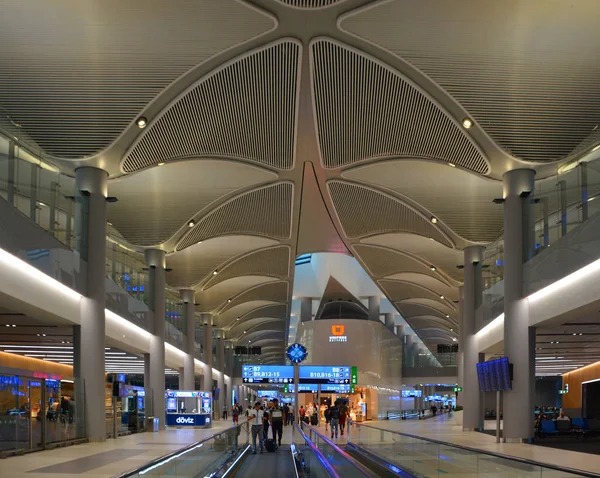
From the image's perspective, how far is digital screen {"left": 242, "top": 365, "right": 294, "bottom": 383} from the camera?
39.7 metres

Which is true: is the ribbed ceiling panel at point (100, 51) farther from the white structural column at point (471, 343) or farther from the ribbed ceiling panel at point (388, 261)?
the ribbed ceiling panel at point (388, 261)

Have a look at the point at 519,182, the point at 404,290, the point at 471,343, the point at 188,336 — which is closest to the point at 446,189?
the point at 519,182

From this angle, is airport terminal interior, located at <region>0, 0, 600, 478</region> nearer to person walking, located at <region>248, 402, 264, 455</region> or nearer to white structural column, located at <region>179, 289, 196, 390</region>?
person walking, located at <region>248, 402, 264, 455</region>

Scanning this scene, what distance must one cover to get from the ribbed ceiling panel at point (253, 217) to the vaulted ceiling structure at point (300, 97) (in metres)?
0.18

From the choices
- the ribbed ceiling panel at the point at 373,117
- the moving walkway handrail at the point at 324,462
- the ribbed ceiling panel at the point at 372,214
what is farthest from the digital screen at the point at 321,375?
the moving walkway handrail at the point at 324,462

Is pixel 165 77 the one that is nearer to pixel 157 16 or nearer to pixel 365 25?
pixel 157 16

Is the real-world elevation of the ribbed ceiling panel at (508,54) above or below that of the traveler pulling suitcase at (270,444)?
above

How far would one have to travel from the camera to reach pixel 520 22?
14719mm

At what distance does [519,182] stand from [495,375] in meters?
5.05

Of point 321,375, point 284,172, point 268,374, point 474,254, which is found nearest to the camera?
point 284,172

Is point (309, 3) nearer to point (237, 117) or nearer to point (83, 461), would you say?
point (237, 117)

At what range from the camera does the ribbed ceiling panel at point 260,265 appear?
3775 cm

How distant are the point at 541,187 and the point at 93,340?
11.8 m

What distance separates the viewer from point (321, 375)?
4031 cm
